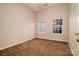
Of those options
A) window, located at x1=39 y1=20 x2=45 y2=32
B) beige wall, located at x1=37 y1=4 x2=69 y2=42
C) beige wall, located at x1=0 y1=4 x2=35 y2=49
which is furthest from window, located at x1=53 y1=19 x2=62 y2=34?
beige wall, located at x1=0 y1=4 x2=35 y2=49

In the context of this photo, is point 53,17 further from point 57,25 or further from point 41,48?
point 41,48

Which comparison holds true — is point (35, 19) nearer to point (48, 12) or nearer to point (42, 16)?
point (42, 16)

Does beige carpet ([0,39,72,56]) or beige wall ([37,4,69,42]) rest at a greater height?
beige wall ([37,4,69,42])

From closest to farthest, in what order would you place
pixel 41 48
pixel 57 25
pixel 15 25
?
pixel 57 25
pixel 41 48
pixel 15 25

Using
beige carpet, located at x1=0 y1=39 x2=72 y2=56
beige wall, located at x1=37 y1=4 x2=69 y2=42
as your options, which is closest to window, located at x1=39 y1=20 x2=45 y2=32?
beige wall, located at x1=37 y1=4 x2=69 y2=42

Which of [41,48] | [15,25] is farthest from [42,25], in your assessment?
[15,25]

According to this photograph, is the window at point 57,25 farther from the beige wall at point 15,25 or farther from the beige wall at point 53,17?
the beige wall at point 15,25

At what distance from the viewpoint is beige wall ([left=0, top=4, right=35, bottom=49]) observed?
2232 millimetres

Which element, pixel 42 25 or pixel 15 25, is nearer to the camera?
pixel 42 25

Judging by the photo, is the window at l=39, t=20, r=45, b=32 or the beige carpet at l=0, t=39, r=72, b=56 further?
the beige carpet at l=0, t=39, r=72, b=56

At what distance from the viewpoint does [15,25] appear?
2.76 m

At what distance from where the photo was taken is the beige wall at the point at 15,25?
223 cm

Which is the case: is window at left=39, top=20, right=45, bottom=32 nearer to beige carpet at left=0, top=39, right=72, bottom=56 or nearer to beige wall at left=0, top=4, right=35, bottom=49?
beige wall at left=0, top=4, right=35, bottom=49

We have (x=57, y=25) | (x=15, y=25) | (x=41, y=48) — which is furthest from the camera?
(x=15, y=25)
